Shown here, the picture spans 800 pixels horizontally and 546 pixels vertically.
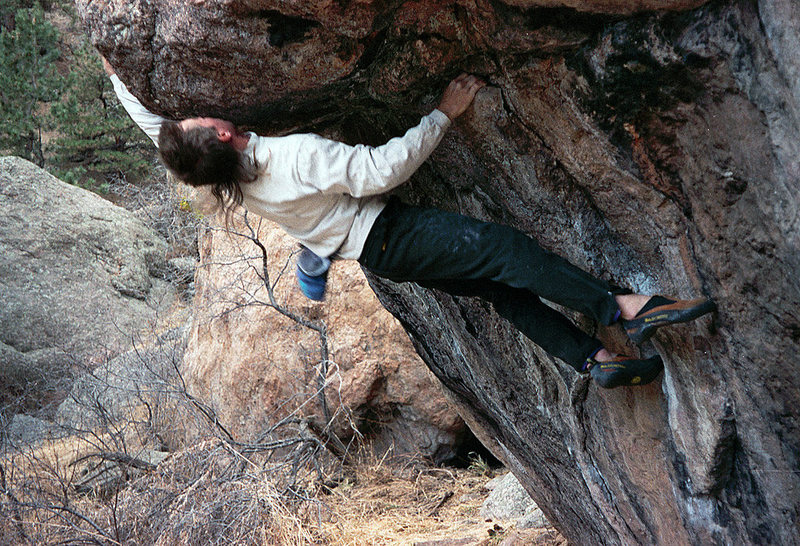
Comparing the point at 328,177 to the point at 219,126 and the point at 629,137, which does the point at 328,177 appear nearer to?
the point at 219,126

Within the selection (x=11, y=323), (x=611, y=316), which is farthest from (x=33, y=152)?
(x=611, y=316)

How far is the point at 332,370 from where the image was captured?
705cm

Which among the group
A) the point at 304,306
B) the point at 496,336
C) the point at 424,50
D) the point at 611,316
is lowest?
the point at 304,306

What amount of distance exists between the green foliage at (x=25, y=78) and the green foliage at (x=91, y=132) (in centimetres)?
43

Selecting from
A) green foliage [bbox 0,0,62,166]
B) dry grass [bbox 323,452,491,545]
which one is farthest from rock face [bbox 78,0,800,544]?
green foliage [bbox 0,0,62,166]

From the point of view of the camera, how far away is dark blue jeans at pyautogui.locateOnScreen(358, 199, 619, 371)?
9.24ft

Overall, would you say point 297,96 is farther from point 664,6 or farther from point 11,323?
point 11,323

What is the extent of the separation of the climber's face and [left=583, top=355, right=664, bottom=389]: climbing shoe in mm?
1705

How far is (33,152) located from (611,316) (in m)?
15.4

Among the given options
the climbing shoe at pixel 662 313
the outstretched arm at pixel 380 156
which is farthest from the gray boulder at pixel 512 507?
the outstretched arm at pixel 380 156

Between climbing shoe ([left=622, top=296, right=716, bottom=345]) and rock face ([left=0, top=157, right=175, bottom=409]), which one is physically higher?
climbing shoe ([left=622, top=296, right=716, bottom=345])

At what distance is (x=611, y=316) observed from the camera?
110 inches

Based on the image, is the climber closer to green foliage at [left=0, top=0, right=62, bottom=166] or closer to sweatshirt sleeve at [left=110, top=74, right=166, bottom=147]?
sweatshirt sleeve at [left=110, top=74, right=166, bottom=147]

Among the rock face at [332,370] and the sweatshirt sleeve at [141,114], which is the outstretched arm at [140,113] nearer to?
the sweatshirt sleeve at [141,114]
